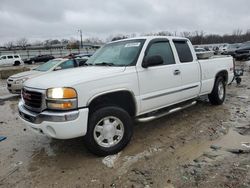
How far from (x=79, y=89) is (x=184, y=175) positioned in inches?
72.6

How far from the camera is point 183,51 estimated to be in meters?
5.19

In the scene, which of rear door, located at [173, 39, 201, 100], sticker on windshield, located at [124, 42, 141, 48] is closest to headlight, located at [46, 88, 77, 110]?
sticker on windshield, located at [124, 42, 141, 48]

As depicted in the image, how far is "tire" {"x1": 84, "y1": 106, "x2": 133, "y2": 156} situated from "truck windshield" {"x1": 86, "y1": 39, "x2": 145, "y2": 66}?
951mm

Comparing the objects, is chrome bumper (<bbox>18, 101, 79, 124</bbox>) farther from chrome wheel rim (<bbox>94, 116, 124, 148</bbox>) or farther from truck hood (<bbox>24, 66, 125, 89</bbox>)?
chrome wheel rim (<bbox>94, 116, 124, 148</bbox>)

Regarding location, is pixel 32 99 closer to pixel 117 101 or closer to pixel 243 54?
pixel 117 101

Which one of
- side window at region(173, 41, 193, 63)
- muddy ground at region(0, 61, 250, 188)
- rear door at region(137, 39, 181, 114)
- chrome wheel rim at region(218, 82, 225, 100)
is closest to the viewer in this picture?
muddy ground at region(0, 61, 250, 188)

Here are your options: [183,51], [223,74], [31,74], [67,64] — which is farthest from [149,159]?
[31,74]

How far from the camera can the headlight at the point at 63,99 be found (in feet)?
10.7

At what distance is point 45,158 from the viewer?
3.89 m

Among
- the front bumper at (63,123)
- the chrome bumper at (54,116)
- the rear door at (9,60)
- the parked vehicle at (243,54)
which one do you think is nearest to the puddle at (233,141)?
the front bumper at (63,123)

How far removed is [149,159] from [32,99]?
200 cm

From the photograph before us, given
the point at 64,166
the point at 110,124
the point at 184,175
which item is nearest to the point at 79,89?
the point at 110,124

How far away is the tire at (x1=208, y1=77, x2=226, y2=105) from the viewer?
6195 millimetres

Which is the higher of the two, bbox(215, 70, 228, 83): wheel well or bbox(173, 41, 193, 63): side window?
bbox(173, 41, 193, 63): side window
